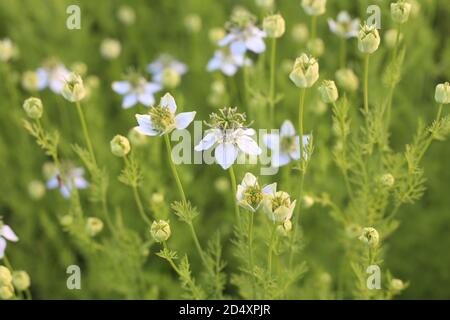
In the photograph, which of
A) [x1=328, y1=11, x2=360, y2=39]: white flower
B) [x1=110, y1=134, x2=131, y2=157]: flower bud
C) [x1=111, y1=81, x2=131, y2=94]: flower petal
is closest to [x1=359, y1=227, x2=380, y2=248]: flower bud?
[x1=110, y1=134, x2=131, y2=157]: flower bud

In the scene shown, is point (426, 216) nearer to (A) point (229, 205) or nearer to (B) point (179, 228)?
(A) point (229, 205)

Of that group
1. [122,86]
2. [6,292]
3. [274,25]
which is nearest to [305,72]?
[274,25]


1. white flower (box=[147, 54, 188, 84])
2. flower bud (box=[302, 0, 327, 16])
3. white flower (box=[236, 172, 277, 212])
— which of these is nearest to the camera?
white flower (box=[236, 172, 277, 212])

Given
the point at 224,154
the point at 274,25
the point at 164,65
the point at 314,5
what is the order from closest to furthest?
the point at 224,154 < the point at 274,25 < the point at 314,5 < the point at 164,65

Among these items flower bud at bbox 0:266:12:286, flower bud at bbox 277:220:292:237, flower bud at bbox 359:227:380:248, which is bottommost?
flower bud at bbox 0:266:12:286

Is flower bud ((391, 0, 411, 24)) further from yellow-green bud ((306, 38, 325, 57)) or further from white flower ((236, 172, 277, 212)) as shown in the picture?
white flower ((236, 172, 277, 212))

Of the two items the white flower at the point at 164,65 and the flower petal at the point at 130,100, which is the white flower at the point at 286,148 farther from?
the white flower at the point at 164,65

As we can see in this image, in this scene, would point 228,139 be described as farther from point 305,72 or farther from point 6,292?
point 6,292

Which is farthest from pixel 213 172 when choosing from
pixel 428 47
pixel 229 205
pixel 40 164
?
pixel 428 47
